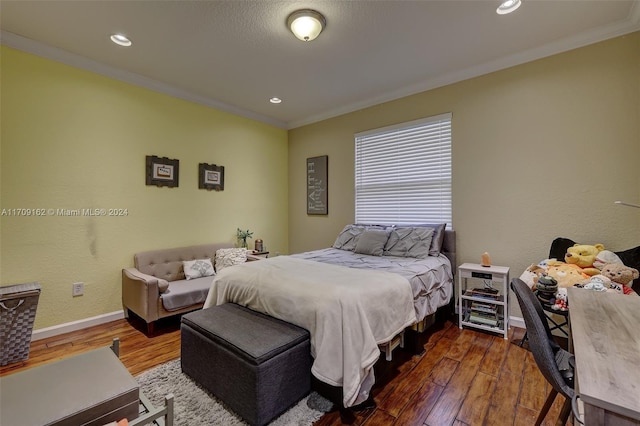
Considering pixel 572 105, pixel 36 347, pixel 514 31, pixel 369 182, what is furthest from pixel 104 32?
pixel 572 105

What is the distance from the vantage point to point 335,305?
1.67 meters

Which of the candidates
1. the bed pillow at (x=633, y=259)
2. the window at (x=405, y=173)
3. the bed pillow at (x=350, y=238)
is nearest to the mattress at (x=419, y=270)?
the bed pillow at (x=350, y=238)

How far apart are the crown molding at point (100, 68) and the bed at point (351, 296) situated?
2583mm

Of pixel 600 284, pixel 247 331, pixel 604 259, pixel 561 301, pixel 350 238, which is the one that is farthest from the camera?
pixel 350 238

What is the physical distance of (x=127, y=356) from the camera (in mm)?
2359

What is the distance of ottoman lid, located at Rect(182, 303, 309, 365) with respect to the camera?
5.19ft

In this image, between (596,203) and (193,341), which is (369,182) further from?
(193,341)

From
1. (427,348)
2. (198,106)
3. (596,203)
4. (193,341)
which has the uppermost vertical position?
(198,106)

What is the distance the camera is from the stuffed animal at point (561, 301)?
6.73 feet

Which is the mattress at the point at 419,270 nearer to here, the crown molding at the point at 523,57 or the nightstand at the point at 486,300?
the nightstand at the point at 486,300

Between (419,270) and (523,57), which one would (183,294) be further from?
(523,57)

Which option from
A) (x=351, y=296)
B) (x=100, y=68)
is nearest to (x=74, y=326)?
(x=100, y=68)

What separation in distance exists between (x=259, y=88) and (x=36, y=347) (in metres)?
3.55

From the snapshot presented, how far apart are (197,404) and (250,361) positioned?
59 cm
